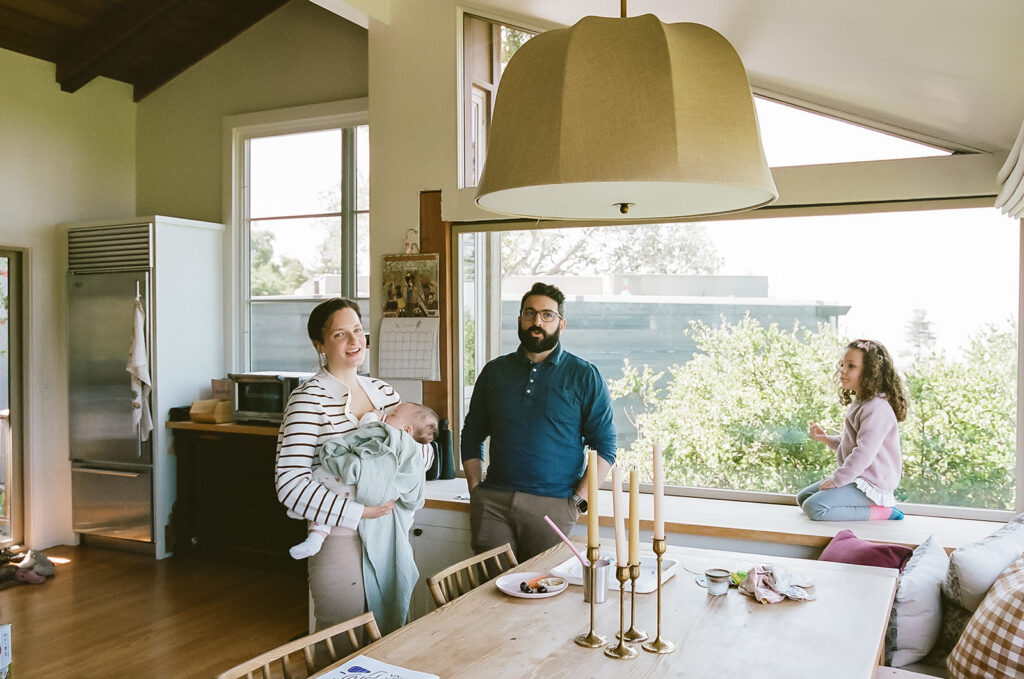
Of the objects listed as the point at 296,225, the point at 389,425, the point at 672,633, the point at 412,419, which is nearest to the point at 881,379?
the point at 672,633

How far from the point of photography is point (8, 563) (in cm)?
521

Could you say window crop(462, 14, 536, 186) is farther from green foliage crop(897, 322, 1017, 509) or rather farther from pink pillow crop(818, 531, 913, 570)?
pink pillow crop(818, 531, 913, 570)

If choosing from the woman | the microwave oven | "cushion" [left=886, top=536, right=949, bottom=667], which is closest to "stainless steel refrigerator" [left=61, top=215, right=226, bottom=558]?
the microwave oven

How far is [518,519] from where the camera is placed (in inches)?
135

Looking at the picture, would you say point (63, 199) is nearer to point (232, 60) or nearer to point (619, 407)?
point (232, 60)

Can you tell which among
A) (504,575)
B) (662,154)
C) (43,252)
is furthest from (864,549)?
(43,252)

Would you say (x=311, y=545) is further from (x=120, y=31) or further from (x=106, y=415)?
(x=120, y=31)

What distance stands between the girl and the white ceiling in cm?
97

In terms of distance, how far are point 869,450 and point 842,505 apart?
258 millimetres

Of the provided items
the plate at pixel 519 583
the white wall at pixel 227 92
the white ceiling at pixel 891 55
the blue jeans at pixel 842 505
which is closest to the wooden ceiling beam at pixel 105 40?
the white wall at pixel 227 92

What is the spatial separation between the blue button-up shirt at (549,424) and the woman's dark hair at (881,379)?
112 cm

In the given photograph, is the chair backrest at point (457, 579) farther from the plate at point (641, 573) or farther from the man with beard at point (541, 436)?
the man with beard at point (541, 436)

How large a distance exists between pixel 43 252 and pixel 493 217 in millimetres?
3399

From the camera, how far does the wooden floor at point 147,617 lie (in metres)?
3.89
